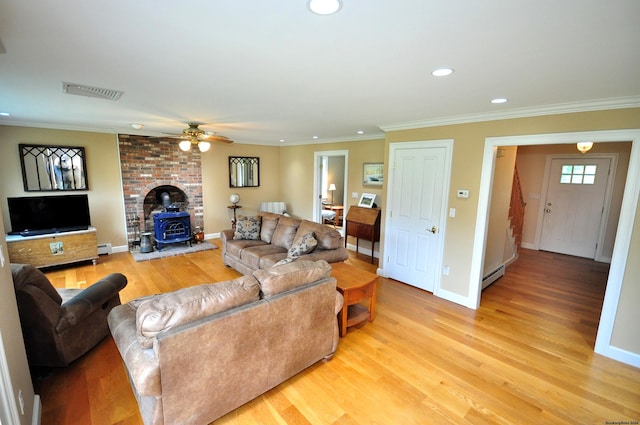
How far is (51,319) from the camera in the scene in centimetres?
219

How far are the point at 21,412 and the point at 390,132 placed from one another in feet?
14.6

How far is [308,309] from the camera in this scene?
2.22 m

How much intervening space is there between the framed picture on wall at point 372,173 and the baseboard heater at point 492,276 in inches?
92.0

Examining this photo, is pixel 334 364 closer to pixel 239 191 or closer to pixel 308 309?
pixel 308 309

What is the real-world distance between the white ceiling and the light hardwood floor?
239cm

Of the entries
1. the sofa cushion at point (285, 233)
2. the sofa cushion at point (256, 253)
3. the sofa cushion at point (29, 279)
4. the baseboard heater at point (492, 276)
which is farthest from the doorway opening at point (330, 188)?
the sofa cushion at point (29, 279)

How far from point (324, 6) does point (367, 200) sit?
14.6 feet

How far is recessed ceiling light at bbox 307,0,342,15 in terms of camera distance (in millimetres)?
1162

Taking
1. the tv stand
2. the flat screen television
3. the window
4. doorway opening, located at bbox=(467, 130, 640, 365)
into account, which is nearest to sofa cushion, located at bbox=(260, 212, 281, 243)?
the tv stand

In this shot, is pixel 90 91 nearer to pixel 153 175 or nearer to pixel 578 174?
pixel 153 175

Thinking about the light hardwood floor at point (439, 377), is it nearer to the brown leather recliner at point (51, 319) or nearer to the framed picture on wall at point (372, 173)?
the brown leather recliner at point (51, 319)

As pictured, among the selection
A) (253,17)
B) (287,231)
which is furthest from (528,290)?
(253,17)

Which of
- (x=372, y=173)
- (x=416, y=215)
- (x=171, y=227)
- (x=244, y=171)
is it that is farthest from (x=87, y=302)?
(x=244, y=171)

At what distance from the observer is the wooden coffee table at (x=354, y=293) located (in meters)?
2.84
